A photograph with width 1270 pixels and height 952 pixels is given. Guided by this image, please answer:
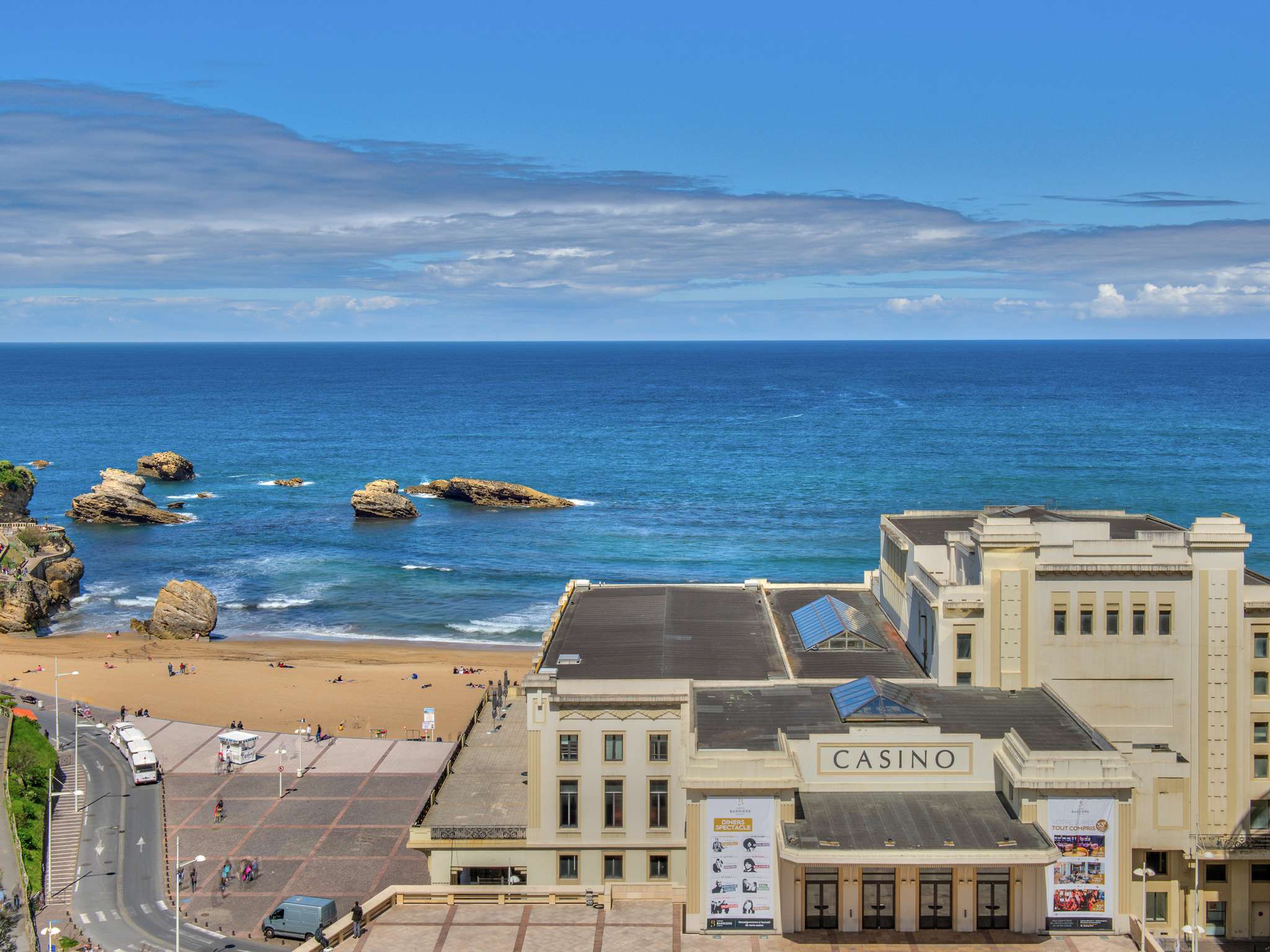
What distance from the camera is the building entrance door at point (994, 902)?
3716cm

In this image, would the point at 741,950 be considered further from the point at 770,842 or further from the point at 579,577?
the point at 579,577

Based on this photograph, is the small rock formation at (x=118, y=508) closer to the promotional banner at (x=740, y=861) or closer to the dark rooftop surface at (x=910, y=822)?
the promotional banner at (x=740, y=861)

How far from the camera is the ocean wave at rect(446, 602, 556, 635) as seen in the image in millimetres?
100562

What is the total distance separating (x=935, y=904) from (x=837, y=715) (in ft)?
24.8

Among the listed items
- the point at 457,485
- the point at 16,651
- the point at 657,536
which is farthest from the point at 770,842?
the point at 457,485

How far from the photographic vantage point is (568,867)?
46906 mm

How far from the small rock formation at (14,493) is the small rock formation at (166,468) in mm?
31199

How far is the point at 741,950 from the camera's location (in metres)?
35.8

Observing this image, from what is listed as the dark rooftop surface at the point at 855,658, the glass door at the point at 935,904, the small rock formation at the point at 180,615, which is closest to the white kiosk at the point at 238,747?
the dark rooftop surface at the point at 855,658

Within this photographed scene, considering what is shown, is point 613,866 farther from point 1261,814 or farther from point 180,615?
point 180,615

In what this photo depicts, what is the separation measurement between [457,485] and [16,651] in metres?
71.4

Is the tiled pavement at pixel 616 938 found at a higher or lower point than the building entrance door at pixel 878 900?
lower

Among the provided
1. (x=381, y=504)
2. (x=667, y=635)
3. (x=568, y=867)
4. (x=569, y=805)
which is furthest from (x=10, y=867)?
(x=381, y=504)

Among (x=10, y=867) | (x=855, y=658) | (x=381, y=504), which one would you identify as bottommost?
(x=10, y=867)
